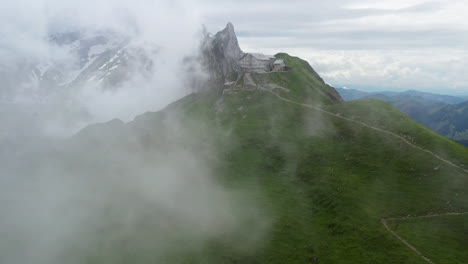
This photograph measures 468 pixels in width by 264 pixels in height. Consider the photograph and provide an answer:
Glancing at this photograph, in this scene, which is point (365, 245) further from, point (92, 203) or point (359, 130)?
point (92, 203)

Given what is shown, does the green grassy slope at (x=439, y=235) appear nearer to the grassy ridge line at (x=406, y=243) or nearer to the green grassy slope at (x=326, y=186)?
the grassy ridge line at (x=406, y=243)

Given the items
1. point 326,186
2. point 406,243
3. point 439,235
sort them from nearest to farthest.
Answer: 1. point 439,235
2. point 406,243
3. point 326,186

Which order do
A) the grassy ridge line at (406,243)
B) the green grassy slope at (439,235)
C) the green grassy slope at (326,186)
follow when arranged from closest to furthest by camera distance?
1. the green grassy slope at (439,235)
2. the grassy ridge line at (406,243)
3. the green grassy slope at (326,186)

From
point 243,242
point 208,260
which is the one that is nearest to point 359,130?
point 243,242

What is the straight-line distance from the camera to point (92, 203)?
504 feet

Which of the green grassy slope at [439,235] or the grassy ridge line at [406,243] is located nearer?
the green grassy slope at [439,235]

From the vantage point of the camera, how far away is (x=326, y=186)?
128 m

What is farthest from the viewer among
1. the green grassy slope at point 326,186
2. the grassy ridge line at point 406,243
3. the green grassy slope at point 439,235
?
the green grassy slope at point 326,186

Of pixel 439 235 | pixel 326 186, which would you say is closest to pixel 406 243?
pixel 439 235

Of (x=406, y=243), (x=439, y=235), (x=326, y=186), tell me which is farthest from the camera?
(x=326, y=186)

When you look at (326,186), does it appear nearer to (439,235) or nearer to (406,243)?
(406,243)

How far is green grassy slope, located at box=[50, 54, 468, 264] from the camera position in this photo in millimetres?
101188

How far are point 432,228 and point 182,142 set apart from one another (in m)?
133

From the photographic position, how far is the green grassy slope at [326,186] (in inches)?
3984
